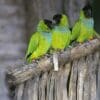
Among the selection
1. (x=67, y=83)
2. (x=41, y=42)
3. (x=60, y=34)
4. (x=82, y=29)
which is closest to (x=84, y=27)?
(x=82, y=29)

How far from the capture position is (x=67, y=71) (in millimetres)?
3605

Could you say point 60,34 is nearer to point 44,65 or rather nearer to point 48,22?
point 48,22

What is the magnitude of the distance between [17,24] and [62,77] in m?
0.68

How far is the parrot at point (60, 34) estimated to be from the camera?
3775 millimetres

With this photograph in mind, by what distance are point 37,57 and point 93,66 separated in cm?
35

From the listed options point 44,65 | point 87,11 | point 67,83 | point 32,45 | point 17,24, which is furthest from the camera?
point 17,24

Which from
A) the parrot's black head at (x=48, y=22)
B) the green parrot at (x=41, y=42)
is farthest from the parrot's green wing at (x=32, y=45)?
the parrot's black head at (x=48, y=22)

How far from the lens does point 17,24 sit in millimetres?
4086

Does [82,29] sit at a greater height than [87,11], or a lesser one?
lesser

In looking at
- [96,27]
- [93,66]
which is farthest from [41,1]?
[93,66]

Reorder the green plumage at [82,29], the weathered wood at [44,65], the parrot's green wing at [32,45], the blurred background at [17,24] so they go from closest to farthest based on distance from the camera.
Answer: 1. the weathered wood at [44,65]
2. the parrot's green wing at [32,45]
3. the green plumage at [82,29]
4. the blurred background at [17,24]

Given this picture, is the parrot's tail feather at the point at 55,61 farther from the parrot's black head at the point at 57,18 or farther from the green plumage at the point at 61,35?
the parrot's black head at the point at 57,18

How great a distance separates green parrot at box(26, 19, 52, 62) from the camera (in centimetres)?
371

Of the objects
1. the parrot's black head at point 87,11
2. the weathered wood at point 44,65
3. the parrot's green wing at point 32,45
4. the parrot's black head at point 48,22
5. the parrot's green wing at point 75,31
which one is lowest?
the weathered wood at point 44,65
